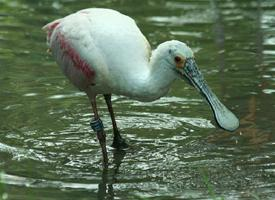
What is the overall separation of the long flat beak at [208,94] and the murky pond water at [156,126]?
47 cm

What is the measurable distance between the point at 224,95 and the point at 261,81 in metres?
0.72

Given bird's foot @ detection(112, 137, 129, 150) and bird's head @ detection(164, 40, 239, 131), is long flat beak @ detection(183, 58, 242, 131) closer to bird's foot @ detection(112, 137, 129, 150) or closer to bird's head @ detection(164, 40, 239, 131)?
bird's head @ detection(164, 40, 239, 131)

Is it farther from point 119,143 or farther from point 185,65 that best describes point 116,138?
point 185,65

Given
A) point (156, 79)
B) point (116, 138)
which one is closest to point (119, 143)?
point (116, 138)

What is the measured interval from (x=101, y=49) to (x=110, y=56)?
0.48ft

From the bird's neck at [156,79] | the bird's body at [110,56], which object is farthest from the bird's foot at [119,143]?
the bird's neck at [156,79]

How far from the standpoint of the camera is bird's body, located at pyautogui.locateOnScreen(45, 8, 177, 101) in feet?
27.1

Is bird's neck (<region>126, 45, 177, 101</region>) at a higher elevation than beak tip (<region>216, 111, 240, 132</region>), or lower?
higher

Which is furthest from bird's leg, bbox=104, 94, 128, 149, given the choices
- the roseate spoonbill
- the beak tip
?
the beak tip

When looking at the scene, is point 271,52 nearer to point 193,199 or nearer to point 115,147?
point 115,147

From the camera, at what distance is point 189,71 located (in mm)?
8094

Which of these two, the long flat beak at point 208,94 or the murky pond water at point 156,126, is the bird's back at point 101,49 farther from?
the murky pond water at point 156,126

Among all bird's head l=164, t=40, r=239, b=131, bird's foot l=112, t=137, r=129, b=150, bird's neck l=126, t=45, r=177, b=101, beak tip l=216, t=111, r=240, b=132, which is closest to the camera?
bird's head l=164, t=40, r=239, b=131

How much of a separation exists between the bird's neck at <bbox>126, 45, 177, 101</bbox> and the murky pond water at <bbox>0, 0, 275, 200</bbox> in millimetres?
792
